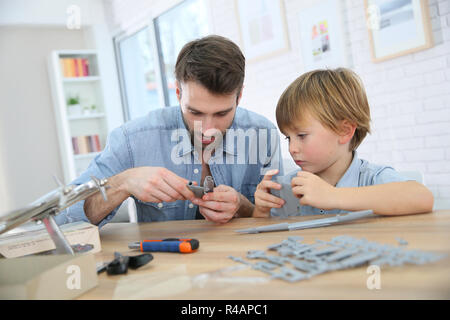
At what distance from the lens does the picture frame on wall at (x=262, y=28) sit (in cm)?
314

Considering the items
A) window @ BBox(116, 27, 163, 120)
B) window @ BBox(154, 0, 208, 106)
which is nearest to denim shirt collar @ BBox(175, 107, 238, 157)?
window @ BBox(154, 0, 208, 106)

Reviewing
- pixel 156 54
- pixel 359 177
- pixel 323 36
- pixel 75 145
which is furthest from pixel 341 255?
pixel 75 145

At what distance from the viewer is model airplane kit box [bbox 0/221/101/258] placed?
0.83 m

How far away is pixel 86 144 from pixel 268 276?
16.7 ft

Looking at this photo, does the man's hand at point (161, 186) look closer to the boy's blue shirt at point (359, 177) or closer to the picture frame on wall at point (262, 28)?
the boy's blue shirt at point (359, 177)

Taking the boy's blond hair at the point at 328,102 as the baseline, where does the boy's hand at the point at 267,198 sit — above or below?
below

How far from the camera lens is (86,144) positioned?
5285mm

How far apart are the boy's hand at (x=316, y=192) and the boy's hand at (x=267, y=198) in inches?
4.3

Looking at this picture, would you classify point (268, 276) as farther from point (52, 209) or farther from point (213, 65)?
point (213, 65)

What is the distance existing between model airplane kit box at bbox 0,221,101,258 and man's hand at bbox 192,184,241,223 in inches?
10.7

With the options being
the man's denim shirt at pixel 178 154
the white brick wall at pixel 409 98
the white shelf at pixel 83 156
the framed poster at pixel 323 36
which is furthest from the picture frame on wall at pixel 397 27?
the white shelf at pixel 83 156
